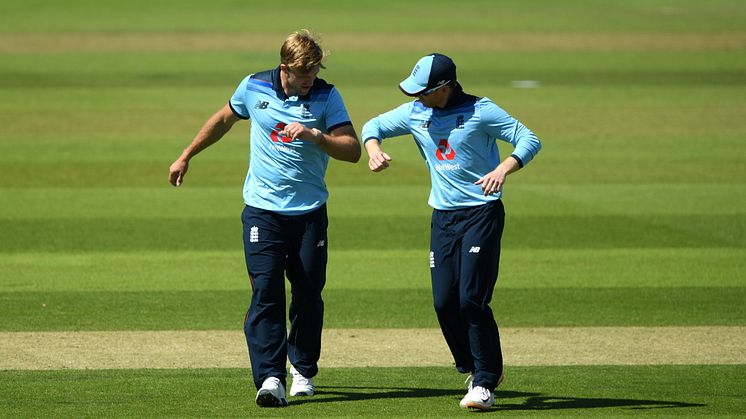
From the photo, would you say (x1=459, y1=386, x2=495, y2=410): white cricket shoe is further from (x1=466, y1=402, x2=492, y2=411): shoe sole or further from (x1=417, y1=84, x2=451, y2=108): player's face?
(x1=417, y1=84, x2=451, y2=108): player's face

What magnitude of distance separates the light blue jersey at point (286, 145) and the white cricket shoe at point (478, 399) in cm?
146

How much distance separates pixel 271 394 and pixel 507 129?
207 centimetres

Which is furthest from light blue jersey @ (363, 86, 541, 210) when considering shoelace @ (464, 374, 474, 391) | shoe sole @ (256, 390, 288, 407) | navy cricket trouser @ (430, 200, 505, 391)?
shoe sole @ (256, 390, 288, 407)

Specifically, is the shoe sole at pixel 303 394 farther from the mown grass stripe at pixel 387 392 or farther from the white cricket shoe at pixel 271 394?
the white cricket shoe at pixel 271 394

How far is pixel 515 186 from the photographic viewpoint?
19062 mm

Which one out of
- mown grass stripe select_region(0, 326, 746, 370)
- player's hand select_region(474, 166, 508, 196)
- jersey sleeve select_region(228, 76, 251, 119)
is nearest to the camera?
player's hand select_region(474, 166, 508, 196)

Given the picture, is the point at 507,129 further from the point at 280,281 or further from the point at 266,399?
the point at 266,399

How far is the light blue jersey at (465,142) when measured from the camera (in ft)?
26.6

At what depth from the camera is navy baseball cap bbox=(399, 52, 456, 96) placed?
8.02m

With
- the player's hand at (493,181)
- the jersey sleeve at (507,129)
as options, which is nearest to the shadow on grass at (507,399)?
the player's hand at (493,181)

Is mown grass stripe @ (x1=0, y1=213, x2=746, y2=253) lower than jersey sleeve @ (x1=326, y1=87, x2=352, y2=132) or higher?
lower

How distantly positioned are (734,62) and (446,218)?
96.9ft

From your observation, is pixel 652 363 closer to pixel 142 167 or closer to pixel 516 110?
pixel 142 167

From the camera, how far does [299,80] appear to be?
813 cm
